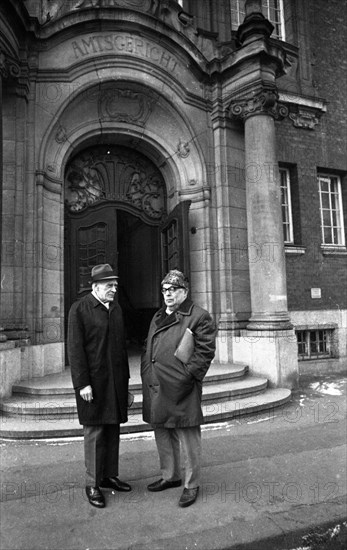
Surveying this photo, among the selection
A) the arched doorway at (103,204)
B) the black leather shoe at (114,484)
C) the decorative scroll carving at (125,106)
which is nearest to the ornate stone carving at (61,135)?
the arched doorway at (103,204)

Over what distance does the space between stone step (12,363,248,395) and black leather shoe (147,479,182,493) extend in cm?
246

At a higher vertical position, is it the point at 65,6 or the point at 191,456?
the point at 65,6

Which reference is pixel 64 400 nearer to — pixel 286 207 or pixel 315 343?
pixel 315 343

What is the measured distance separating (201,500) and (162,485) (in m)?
0.36

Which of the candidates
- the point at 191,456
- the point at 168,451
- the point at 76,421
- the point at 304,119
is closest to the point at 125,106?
the point at 304,119

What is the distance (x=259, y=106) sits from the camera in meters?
7.94

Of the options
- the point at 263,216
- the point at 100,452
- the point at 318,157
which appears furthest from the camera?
the point at 318,157

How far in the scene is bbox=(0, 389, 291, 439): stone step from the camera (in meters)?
4.98

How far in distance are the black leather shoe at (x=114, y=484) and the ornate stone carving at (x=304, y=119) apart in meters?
9.37

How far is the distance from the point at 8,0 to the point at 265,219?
17.7 ft

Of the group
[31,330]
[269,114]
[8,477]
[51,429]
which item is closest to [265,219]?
[269,114]

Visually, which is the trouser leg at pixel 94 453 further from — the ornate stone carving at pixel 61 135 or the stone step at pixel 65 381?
the ornate stone carving at pixel 61 135

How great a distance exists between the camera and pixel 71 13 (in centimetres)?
738

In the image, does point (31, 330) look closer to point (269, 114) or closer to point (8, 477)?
point (8, 477)
